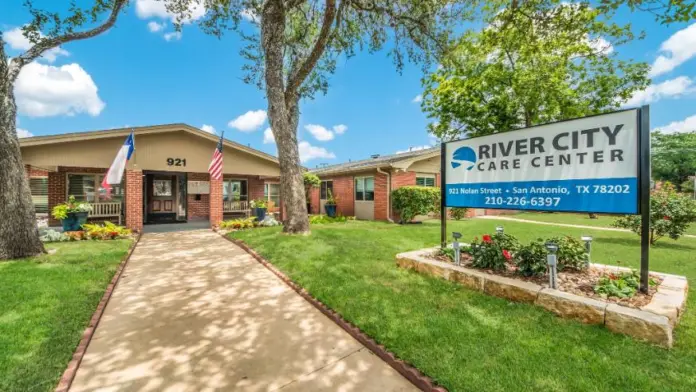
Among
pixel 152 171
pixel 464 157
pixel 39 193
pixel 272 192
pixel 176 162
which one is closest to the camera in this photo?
pixel 464 157

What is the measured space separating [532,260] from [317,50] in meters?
8.68

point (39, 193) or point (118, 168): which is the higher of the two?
point (118, 168)

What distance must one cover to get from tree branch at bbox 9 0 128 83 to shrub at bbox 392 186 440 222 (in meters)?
12.0

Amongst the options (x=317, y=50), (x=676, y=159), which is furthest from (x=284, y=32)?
(x=676, y=159)

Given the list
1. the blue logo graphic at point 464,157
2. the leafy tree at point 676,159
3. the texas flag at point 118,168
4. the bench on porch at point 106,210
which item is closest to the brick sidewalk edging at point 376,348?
the blue logo graphic at point 464,157

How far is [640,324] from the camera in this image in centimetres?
281

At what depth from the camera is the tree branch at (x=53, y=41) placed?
647cm

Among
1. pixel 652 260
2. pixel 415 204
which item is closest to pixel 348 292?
pixel 652 260

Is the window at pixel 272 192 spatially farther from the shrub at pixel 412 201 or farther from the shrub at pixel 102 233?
the shrub at pixel 102 233

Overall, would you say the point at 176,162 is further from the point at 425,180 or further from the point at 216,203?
the point at 425,180

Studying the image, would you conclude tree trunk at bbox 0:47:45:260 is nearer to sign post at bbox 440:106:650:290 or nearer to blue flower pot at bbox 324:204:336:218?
sign post at bbox 440:106:650:290

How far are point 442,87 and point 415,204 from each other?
6318 mm

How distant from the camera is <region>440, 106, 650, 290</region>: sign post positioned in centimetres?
348

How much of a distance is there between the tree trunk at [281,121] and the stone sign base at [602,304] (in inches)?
223
